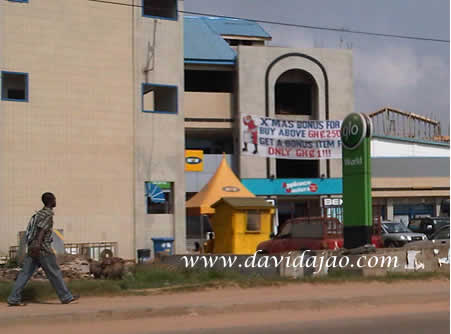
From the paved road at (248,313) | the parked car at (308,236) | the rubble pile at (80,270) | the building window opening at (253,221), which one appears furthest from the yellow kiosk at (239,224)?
the paved road at (248,313)

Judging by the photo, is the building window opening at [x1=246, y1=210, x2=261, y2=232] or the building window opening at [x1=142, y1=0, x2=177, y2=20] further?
the building window opening at [x1=142, y1=0, x2=177, y2=20]

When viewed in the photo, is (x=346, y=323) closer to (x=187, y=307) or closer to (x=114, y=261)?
(x=187, y=307)

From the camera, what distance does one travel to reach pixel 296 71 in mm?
42406

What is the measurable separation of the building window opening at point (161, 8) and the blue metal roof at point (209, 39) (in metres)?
10.6

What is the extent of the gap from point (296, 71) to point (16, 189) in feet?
69.2

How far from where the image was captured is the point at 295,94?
45.0 meters

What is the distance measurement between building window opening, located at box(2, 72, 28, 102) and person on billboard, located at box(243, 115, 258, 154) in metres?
13.8

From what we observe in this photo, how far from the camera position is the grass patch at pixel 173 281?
41.8 feet

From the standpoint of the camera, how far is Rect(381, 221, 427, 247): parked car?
29.2m

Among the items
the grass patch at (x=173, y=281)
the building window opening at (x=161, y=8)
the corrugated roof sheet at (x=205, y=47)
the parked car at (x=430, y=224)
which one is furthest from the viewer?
the corrugated roof sheet at (x=205, y=47)

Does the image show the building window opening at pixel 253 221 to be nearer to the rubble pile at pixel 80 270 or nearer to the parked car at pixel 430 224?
the rubble pile at pixel 80 270

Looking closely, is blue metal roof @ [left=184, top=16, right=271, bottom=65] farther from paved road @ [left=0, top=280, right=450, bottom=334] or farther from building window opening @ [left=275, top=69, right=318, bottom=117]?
paved road @ [left=0, top=280, right=450, bottom=334]

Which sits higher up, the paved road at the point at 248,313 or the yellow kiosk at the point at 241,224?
the yellow kiosk at the point at 241,224

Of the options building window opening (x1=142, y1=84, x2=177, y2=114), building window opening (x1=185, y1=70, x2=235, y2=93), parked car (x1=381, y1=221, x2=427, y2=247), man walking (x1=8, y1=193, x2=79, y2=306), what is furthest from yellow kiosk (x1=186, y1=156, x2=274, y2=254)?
building window opening (x1=185, y1=70, x2=235, y2=93)
